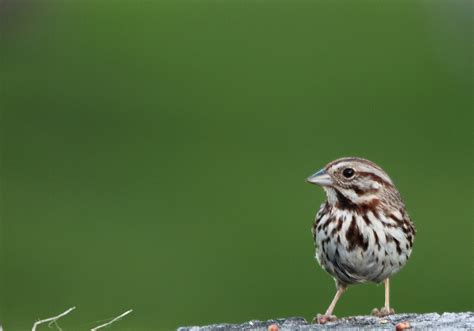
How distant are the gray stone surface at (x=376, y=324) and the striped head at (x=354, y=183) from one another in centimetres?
87

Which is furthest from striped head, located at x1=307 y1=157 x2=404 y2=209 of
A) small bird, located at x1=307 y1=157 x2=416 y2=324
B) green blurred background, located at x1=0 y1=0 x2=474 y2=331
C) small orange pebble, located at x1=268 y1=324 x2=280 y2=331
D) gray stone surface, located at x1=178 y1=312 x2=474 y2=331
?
green blurred background, located at x1=0 y1=0 x2=474 y2=331

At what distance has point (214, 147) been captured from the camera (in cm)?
2091

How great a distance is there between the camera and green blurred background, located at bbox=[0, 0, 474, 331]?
631 inches

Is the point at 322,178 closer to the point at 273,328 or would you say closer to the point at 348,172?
the point at 348,172

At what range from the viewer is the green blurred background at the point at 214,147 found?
16016mm

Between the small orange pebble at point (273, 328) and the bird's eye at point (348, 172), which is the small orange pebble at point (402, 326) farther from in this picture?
the bird's eye at point (348, 172)

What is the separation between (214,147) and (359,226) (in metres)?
11.9

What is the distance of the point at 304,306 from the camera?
1477cm

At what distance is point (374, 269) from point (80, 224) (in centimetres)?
976

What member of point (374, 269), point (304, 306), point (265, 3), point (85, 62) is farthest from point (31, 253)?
point (265, 3)

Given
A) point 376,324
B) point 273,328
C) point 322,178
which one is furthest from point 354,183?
point 273,328

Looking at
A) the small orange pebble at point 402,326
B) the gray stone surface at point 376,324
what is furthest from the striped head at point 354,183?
the small orange pebble at point 402,326

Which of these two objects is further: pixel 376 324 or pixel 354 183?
pixel 354 183

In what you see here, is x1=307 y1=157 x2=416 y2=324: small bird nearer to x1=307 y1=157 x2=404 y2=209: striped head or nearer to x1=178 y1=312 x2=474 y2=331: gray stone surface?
x1=307 y1=157 x2=404 y2=209: striped head
